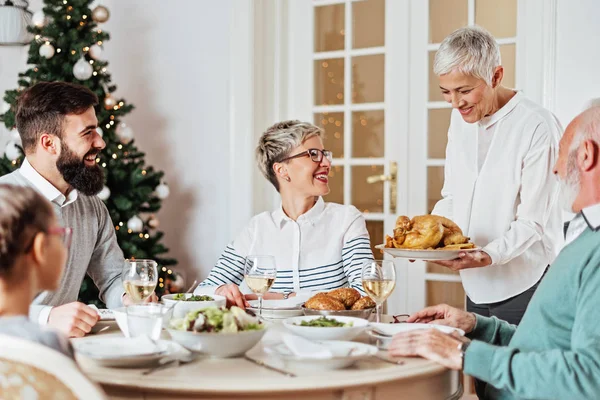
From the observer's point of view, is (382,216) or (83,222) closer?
(83,222)

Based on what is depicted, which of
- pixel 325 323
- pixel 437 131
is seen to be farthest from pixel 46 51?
pixel 325 323

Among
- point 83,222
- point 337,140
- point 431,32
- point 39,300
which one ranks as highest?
point 431,32

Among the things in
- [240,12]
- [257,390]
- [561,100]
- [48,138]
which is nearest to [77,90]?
[48,138]

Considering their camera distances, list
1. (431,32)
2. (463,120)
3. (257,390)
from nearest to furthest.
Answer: (257,390) → (463,120) → (431,32)

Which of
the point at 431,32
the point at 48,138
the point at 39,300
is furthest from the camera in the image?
the point at 431,32

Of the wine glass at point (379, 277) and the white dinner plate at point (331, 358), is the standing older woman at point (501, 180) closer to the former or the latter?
the wine glass at point (379, 277)

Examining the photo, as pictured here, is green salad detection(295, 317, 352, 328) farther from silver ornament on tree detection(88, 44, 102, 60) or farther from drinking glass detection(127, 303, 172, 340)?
silver ornament on tree detection(88, 44, 102, 60)

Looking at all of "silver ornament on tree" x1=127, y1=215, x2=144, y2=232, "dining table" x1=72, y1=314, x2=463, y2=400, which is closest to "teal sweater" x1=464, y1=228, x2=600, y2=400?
"dining table" x1=72, y1=314, x2=463, y2=400

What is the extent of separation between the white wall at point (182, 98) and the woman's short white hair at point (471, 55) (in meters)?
2.17

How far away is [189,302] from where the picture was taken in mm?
1945

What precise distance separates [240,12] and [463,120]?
206 cm

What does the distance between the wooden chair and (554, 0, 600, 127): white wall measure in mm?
2875

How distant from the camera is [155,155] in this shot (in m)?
4.70

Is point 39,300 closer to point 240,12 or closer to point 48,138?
point 48,138
